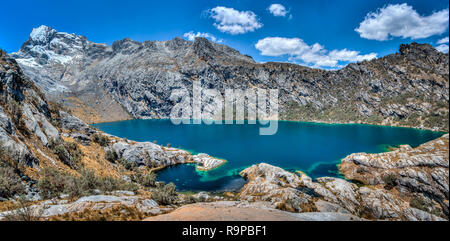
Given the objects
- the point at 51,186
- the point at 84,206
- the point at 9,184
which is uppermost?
the point at 9,184

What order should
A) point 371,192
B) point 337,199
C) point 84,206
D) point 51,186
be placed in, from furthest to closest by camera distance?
point 371,192
point 337,199
point 51,186
point 84,206

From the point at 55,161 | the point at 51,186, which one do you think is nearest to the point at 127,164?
the point at 55,161

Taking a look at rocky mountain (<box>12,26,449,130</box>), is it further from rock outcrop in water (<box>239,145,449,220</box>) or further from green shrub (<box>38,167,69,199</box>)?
green shrub (<box>38,167,69,199</box>)

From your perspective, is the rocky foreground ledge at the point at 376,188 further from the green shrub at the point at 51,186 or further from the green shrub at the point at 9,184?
the green shrub at the point at 9,184

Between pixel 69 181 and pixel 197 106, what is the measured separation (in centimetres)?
16332

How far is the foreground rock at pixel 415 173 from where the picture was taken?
104ft

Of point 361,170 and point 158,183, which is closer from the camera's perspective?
point 158,183

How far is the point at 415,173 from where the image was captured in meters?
35.3

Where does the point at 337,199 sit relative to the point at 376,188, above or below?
above

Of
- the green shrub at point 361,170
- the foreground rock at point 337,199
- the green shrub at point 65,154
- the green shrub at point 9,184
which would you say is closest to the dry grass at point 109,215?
the green shrub at point 9,184

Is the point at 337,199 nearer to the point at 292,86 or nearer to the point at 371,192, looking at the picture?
the point at 371,192

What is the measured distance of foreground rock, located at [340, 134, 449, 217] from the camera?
3183cm

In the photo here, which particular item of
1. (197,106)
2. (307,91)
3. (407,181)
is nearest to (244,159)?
(407,181)
